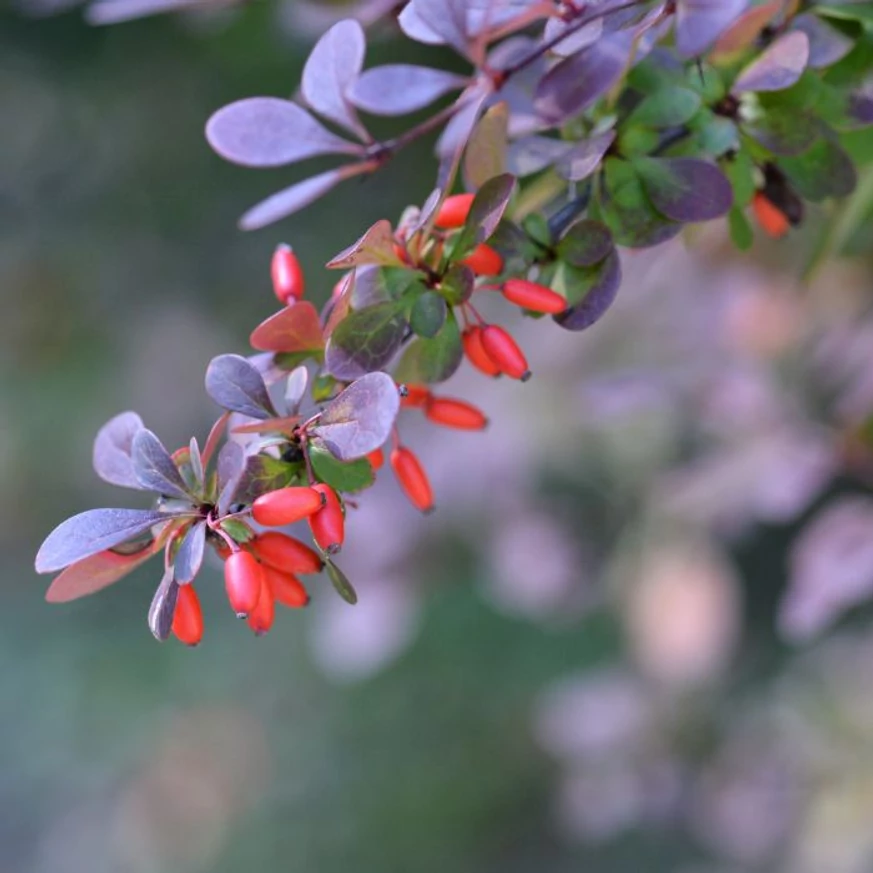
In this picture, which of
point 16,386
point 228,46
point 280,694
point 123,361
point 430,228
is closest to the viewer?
point 430,228

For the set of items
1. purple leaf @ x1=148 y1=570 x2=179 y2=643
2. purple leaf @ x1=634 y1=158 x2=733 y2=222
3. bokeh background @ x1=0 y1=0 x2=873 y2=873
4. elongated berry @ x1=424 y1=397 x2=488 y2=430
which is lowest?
bokeh background @ x1=0 y1=0 x2=873 y2=873

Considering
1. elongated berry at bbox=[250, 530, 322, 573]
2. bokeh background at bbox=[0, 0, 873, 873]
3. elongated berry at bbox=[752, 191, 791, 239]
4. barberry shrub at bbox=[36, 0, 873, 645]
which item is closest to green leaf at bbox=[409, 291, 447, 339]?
barberry shrub at bbox=[36, 0, 873, 645]

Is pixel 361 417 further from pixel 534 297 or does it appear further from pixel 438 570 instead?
pixel 438 570

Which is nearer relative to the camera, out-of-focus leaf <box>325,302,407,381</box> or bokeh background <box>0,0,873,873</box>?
out-of-focus leaf <box>325,302,407,381</box>

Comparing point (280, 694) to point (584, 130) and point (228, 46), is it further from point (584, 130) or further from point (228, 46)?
point (584, 130)

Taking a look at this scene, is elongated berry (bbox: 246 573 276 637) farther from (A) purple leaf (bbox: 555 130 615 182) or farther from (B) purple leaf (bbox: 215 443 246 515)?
(A) purple leaf (bbox: 555 130 615 182)

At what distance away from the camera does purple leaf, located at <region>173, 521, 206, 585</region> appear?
1.58ft

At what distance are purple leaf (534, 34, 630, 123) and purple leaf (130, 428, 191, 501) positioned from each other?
230mm

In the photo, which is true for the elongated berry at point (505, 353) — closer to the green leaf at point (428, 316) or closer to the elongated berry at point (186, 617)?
the green leaf at point (428, 316)

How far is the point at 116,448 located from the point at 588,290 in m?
0.22

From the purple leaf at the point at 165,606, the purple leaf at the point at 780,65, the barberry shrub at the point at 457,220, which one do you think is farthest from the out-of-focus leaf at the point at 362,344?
the purple leaf at the point at 780,65

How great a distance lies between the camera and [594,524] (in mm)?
1460

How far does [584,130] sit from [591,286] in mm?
102

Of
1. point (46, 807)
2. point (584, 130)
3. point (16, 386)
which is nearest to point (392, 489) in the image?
point (584, 130)
